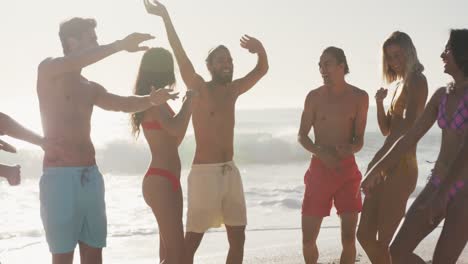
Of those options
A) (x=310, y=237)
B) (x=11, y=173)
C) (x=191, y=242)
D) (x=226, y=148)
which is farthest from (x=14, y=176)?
(x=310, y=237)

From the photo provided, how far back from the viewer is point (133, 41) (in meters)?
4.47

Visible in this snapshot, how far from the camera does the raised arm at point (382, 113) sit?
5.81 metres

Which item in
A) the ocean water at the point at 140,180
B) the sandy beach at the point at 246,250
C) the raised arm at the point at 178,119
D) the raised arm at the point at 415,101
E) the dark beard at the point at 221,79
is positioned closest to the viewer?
the raised arm at the point at 178,119

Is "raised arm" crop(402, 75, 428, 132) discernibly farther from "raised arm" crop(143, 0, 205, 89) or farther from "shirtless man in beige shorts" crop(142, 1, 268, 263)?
"raised arm" crop(143, 0, 205, 89)

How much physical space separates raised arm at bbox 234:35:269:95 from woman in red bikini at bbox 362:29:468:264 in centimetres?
182

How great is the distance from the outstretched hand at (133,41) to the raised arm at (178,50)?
4.19 ft

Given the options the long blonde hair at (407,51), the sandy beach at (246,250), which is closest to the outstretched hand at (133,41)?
the long blonde hair at (407,51)

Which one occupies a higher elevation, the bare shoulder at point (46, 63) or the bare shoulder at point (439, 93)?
the bare shoulder at point (46, 63)

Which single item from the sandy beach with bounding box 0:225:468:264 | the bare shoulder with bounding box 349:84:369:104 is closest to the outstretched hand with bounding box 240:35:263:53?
the bare shoulder with bounding box 349:84:369:104

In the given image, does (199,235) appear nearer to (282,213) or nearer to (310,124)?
(310,124)

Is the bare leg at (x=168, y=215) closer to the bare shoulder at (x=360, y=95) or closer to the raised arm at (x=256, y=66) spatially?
the raised arm at (x=256, y=66)

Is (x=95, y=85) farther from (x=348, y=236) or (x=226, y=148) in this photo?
(x=348, y=236)

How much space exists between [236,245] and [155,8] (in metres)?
1.94

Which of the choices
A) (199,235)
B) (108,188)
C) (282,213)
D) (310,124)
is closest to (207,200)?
(199,235)
